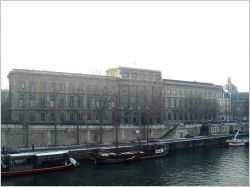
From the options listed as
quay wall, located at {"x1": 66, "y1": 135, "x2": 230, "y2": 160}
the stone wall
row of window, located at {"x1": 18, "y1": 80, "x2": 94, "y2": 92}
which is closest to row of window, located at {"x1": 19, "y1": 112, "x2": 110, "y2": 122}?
row of window, located at {"x1": 18, "y1": 80, "x2": 94, "y2": 92}

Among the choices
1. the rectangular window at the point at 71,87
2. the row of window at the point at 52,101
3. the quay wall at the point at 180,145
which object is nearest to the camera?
the quay wall at the point at 180,145

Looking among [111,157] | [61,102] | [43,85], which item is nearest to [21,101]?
[43,85]

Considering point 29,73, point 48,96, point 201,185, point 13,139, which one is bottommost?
point 201,185

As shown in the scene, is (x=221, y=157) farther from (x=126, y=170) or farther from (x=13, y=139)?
(x=13, y=139)

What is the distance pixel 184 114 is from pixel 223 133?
48.0 feet

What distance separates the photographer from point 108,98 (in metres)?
84.6

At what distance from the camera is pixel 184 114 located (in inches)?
4129

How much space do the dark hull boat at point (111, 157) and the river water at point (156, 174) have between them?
3.60 feet

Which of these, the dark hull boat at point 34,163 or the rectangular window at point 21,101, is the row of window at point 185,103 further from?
the dark hull boat at point 34,163

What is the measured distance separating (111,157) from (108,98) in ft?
104

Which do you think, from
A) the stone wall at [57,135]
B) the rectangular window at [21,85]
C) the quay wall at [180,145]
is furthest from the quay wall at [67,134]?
the rectangular window at [21,85]

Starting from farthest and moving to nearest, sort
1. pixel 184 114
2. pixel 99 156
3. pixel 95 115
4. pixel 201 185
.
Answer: pixel 184 114 → pixel 95 115 → pixel 99 156 → pixel 201 185

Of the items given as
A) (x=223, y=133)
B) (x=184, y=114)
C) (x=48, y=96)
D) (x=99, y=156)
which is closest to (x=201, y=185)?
(x=99, y=156)

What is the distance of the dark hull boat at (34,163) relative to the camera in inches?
1813
